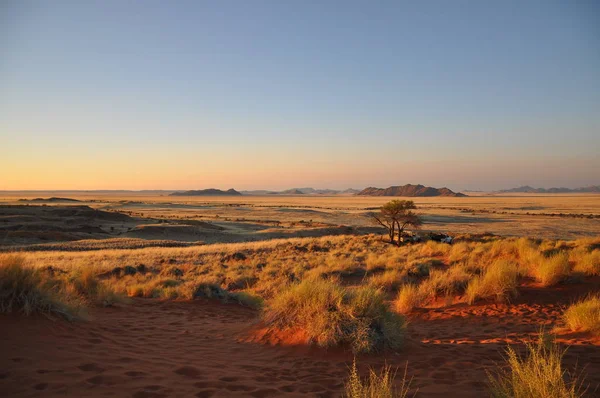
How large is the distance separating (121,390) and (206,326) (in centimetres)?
459

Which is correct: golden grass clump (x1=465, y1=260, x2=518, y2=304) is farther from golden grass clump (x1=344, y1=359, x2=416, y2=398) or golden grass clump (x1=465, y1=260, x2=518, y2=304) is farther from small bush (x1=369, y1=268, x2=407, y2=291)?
golden grass clump (x1=344, y1=359, x2=416, y2=398)

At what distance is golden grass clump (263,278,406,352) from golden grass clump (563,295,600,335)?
10.8ft

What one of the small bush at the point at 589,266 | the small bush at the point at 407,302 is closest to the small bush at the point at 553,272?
the small bush at the point at 589,266

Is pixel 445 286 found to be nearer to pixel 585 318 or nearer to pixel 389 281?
pixel 389 281

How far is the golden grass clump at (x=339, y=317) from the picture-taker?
659cm

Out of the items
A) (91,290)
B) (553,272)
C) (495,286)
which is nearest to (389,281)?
(495,286)

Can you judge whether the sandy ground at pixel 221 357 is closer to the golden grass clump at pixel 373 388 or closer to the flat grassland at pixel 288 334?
the flat grassland at pixel 288 334

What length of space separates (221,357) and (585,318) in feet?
21.9

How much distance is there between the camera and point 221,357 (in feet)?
21.5

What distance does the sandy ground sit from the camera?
4.77m

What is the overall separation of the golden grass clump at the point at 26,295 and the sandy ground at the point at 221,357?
0.87 ft

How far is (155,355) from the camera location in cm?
632

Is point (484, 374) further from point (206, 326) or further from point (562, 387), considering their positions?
point (206, 326)

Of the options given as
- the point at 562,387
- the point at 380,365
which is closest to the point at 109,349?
the point at 380,365
